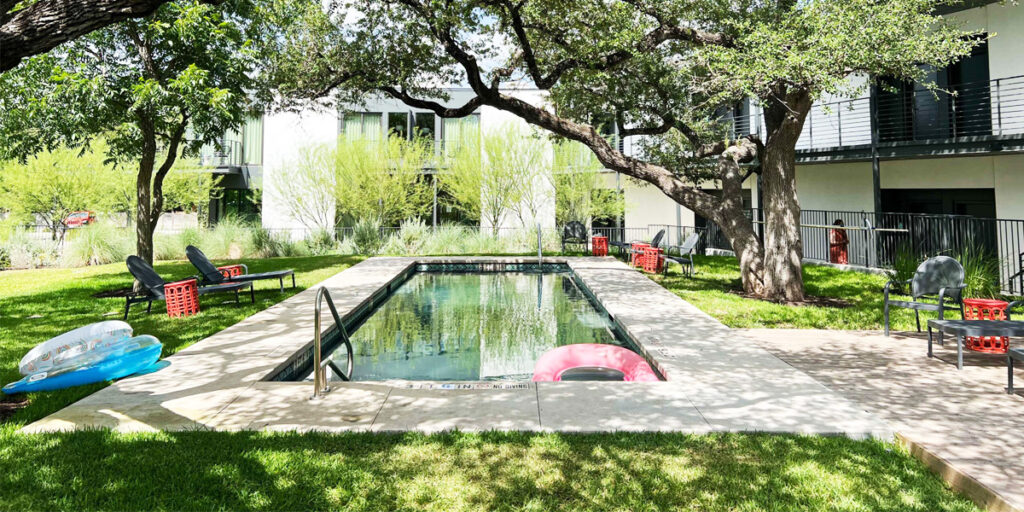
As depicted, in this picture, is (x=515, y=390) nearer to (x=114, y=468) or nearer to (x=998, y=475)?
(x=114, y=468)

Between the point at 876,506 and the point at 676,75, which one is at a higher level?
the point at 676,75

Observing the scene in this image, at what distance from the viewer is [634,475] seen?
3143 mm

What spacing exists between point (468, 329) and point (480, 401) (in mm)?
4080

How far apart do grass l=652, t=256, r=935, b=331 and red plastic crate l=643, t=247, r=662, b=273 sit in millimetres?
377

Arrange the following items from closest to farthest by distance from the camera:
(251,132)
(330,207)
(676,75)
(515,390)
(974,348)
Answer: (515,390) → (974,348) → (676,75) → (330,207) → (251,132)

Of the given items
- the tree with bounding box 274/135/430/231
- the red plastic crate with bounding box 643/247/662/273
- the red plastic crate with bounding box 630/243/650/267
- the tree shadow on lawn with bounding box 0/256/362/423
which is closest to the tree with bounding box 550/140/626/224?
the tree with bounding box 274/135/430/231

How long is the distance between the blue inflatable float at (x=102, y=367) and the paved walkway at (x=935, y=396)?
5.74 metres

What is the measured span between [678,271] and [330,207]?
13.2m

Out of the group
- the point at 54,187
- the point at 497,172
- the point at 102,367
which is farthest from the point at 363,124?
the point at 102,367

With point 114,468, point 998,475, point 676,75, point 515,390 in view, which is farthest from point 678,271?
point 114,468

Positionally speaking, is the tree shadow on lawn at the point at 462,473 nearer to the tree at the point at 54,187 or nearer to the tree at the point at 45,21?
the tree at the point at 45,21

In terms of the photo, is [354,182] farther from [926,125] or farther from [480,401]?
[480,401]

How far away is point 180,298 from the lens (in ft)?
26.5

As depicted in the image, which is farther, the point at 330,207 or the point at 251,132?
the point at 251,132
